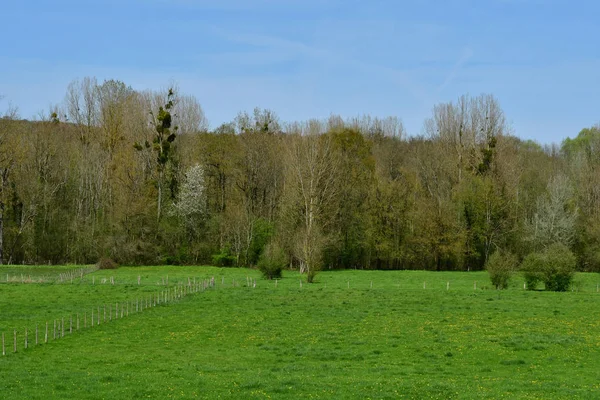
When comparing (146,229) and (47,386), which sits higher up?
(146,229)

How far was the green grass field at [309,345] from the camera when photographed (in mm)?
25250

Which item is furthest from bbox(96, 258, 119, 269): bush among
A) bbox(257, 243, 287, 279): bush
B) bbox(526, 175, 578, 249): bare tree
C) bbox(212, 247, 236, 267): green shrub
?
bbox(526, 175, 578, 249): bare tree

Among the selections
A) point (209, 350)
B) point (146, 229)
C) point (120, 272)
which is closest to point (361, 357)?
point (209, 350)

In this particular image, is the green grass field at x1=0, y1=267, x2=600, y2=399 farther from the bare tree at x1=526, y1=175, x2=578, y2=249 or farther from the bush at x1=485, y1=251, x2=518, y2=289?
the bare tree at x1=526, y1=175, x2=578, y2=249

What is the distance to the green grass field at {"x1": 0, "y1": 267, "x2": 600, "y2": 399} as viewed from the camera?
994 inches

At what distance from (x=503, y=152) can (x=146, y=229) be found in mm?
55784

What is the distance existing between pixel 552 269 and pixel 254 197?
169 feet

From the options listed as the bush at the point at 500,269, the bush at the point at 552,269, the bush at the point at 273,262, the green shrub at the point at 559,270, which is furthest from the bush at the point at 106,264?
the green shrub at the point at 559,270

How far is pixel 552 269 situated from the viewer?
6109 centimetres

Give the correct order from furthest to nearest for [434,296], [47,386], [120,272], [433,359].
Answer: [120,272] → [434,296] → [433,359] → [47,386]

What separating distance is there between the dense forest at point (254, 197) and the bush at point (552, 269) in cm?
2931

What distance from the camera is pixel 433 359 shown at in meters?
31.6

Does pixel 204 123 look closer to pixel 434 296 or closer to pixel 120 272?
pixel 120 272

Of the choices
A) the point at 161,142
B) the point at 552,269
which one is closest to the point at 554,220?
the point at 552,269
